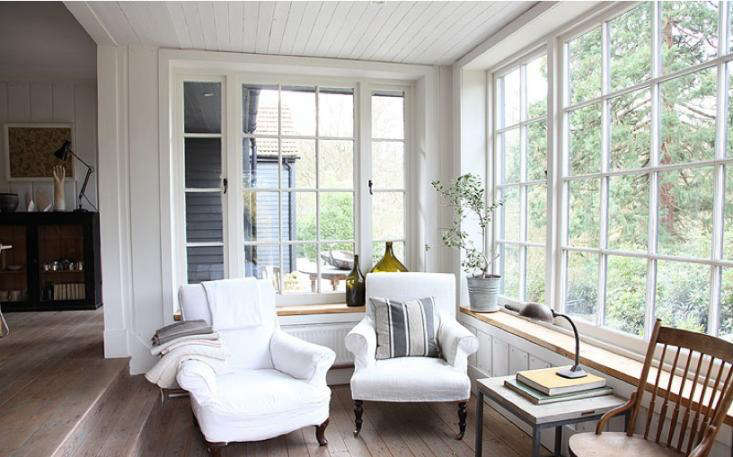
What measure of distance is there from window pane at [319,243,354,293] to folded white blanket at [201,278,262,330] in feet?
2.61

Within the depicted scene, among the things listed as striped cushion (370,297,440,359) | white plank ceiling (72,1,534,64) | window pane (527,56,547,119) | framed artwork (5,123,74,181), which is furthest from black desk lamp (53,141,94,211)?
window pane (527,56,547,119)

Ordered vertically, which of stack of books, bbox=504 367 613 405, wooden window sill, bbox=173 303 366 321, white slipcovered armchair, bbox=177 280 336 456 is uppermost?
wooden window sill, bbox=173 303 366 321

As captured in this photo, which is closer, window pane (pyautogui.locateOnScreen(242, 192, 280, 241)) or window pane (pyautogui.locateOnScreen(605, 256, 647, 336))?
window pane (pyautogui.locateOnScreen(605, 256, 647, 336))

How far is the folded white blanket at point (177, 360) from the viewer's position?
9.00ft

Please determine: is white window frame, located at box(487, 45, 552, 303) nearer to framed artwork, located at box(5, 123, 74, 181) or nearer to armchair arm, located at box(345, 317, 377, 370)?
armchair arm, located at box(345, 317, 377, 370)

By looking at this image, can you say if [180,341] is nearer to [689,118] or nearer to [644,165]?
[644,165]

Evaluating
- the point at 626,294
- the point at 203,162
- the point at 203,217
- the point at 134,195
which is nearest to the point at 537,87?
the point at 626,294

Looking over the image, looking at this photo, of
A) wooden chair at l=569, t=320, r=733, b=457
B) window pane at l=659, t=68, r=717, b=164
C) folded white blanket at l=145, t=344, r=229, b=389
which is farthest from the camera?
folded white blanket at l=145, t=344, r=229, b=389

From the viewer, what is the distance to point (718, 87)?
2.08m

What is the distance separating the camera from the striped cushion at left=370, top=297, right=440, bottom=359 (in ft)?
10.6

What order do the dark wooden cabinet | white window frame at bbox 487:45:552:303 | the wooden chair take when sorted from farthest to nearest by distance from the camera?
the dark wooden cabinet
white window frame at bbox 487:45:552:303
the wooden chair

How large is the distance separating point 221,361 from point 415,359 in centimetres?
119

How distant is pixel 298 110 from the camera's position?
4.01m

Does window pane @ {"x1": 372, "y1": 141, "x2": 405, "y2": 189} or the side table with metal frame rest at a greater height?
window pane @ {"x1": 372, "y1": 141, "x2": 405, "y2": 189}
